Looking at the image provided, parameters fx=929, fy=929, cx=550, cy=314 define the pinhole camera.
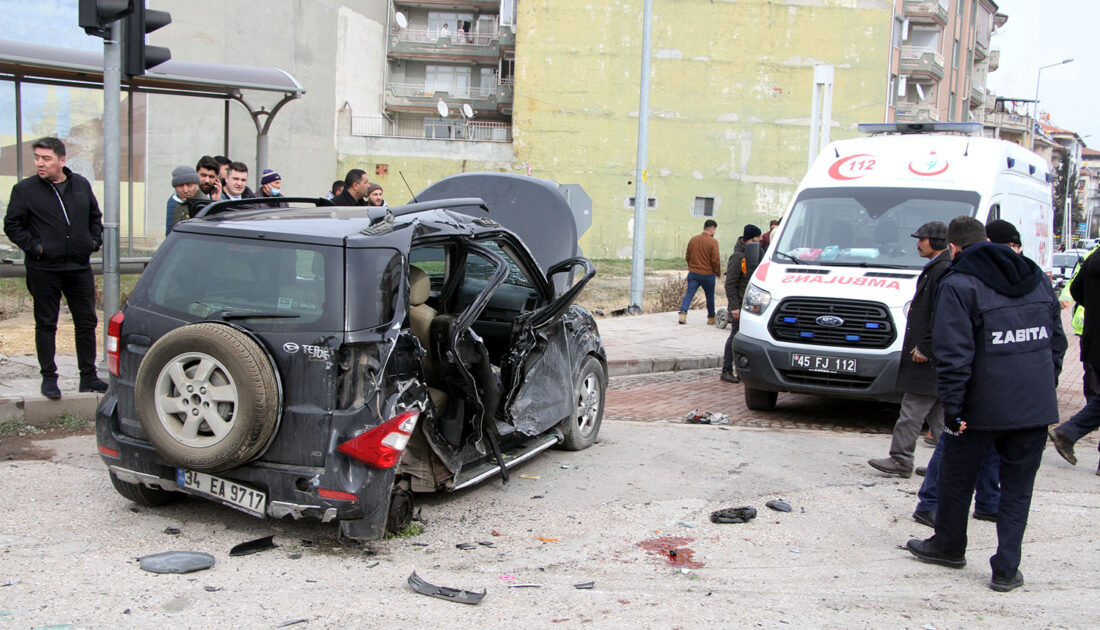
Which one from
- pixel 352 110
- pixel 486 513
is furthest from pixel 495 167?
pixel 486 513

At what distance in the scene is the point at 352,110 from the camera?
45.3 m

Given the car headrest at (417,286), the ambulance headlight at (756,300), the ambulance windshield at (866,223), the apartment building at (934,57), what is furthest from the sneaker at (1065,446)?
the apartment building at (934,57)

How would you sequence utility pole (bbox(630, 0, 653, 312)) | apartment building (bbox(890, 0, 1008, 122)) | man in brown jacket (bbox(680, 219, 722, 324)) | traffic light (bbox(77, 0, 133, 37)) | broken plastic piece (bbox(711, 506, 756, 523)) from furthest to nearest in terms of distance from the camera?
apartment building (bbox(890, 0, 1008, 122)) → utility pole (bbox(630, 0, 653, 312)) → man in brown jacket (bbox(680, 219, 722, 324)) → traffic light (bbox(77, 0, 133, 37)) → broken plastic piece (bbox(711, 506, 756, 523))

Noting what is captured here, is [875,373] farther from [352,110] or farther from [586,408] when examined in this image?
[352,110]

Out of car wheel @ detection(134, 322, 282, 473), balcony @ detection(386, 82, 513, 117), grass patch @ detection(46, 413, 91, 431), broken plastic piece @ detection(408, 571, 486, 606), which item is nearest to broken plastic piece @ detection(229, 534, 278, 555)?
car wheel @ detection(134, 322, 282, 473)

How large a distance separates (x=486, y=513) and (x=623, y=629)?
5.76ft

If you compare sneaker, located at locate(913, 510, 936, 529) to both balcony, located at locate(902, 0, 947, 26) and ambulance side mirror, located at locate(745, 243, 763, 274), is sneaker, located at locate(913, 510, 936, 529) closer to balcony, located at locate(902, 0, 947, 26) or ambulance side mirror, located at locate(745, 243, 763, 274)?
ambulance side mirror, located at locate(745, 243, 763, 274)

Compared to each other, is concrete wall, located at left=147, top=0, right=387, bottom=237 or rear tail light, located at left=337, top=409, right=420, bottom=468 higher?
concrete wall, located at left=147, top=0, right=387, bottom=237

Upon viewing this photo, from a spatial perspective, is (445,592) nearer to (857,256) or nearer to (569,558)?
(569,558)

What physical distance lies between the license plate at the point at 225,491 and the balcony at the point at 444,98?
44.7 meters

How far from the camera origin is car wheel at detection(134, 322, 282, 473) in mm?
4465

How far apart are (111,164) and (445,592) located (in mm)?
5135

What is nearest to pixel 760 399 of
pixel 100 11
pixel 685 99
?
pixel 100 11

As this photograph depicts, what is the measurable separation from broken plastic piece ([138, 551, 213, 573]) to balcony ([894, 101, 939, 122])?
47.2 meters
